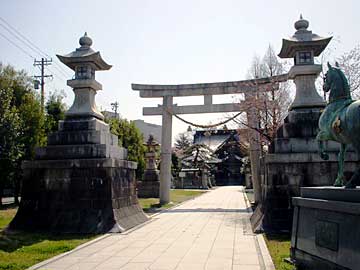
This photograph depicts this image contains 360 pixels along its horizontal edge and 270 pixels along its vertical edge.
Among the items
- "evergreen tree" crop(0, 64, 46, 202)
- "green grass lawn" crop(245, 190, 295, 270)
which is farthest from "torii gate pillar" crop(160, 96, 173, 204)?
"green grass lawn" crop(245, 190, 295, 270)

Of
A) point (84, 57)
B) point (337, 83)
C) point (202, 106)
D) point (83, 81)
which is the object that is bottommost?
point (337, 83)

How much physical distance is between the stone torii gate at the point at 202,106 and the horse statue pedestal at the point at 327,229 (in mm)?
12612

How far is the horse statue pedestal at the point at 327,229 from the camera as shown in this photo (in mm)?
4535

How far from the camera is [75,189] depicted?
445 inches

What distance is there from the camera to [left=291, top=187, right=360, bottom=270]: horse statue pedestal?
179 inches

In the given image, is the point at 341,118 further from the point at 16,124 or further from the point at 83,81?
the point at 16,124

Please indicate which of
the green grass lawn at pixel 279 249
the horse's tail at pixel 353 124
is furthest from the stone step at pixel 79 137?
the horse's tail at pixel 353 124

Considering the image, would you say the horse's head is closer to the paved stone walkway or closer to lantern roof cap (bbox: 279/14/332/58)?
the paved stone walkway

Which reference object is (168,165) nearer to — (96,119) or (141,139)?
(96,119)

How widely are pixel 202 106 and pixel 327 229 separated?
15.3 meters

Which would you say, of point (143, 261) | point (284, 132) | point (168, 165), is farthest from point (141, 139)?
point (143, 261)

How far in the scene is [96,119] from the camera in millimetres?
12562

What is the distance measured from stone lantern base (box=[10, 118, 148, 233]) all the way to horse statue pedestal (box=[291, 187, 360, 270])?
20.9 ft

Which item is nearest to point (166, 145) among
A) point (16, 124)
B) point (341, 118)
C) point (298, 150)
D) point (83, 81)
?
point (16, 124)
